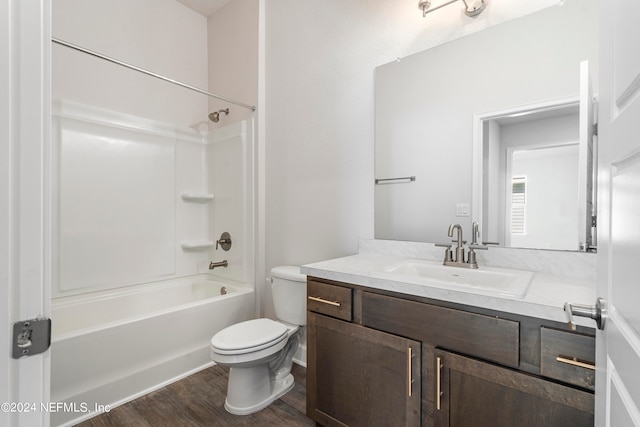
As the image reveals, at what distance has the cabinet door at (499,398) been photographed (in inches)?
34.6

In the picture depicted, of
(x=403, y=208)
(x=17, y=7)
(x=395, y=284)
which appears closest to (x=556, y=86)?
(x=403, y=208)

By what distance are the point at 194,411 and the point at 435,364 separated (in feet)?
4.53

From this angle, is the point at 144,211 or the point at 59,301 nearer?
the point at 59,301

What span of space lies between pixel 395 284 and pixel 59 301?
7.65 ft

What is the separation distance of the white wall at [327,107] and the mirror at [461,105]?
0.33 ft

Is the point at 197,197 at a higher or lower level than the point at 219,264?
higher

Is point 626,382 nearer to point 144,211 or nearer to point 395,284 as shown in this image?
point 395,284

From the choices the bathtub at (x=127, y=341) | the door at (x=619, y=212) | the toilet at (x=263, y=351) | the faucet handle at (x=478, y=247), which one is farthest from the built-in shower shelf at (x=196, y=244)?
the door at (x=619, y=212)

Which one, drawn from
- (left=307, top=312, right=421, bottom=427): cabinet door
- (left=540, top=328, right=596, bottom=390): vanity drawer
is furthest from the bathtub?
(left=540, top=328, right=596, bottom=390): vanity drawer

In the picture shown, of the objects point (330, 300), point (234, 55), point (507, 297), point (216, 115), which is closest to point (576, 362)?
point (507, 297)

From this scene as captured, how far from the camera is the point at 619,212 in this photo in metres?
0.52

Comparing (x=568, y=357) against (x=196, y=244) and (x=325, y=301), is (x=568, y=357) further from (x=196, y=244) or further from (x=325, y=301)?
(x=196, y=244)

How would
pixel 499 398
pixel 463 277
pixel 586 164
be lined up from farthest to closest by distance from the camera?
pixel 463 277 → pixel 586 164 → pixel 499 398

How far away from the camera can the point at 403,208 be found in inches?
70.8
